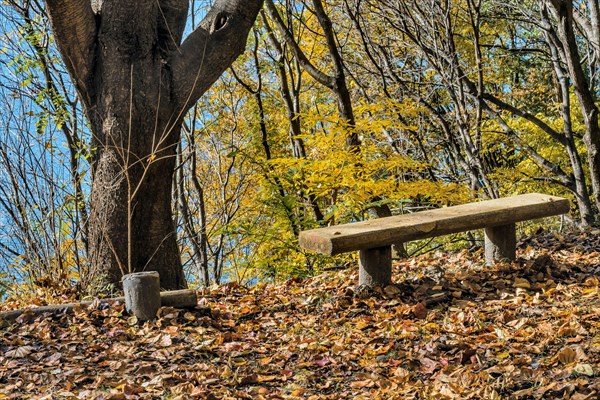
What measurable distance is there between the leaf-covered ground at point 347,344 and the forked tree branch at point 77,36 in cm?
200

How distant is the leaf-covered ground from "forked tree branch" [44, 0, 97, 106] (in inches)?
78.8

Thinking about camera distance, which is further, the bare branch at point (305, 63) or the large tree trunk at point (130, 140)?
the bare branch at point (305, 63)

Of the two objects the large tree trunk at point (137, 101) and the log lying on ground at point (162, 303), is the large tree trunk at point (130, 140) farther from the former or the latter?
the log lying on ground at point (162, 303)

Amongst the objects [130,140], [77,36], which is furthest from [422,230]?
[77,36]

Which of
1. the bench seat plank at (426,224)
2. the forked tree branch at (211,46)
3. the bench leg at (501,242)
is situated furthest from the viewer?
the bench leg at (501,242)

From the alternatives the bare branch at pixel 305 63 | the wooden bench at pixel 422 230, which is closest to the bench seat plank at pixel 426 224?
the wooden bench at pixel 422 230

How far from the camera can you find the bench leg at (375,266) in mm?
5180

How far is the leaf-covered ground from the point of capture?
3.43m

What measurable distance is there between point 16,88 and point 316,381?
459 cm

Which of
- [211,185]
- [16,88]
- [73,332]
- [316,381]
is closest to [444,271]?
[316,381]

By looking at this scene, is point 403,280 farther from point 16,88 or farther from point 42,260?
point 16,88

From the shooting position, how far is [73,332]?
14.4 feet

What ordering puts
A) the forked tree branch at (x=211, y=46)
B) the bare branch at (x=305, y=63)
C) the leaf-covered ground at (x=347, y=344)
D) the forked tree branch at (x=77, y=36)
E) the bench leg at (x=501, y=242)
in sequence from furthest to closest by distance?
the bare branch at (x=305, y=63) < the bench leg at (x=501, y=242) < the forked tree branch at (x=211, y=46) < the forked tree branch at (x=77, y=36) < the leaf-covered ground at (x=347, y=344)

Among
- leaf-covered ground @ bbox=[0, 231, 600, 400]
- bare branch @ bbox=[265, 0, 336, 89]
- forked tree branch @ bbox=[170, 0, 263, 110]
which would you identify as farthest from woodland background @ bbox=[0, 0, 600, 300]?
leaf-covered ground @ bbox=[0, 231, 600, 400]
